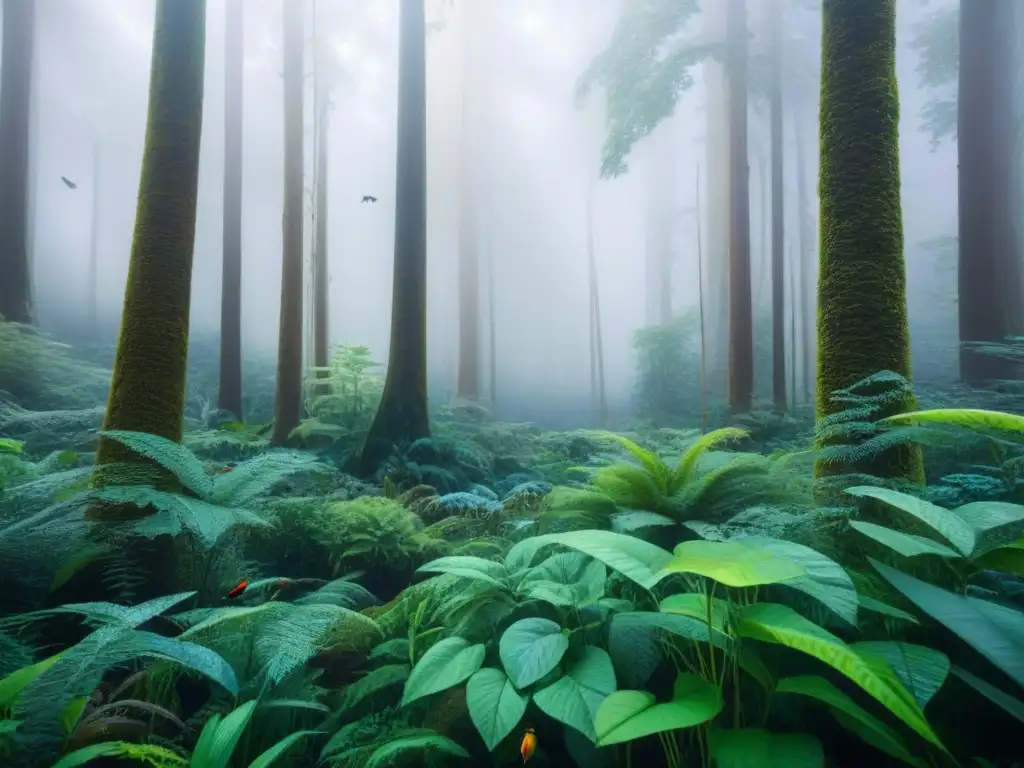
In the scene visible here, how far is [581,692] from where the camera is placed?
142 centimetres

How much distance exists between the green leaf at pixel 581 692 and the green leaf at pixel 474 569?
Answer: 0.47m

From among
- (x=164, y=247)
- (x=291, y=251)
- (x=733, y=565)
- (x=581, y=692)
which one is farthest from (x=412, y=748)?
(x=291, y=251)

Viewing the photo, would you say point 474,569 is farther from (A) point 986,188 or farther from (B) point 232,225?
(B) point 232,225

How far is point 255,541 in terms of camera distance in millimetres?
3248

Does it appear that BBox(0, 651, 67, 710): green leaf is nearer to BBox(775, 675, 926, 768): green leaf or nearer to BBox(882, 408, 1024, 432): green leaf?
BBox(775, 675, 926, 768): green leaf

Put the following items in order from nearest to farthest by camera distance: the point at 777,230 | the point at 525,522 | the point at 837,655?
the point at 837,655 → the point at 525,522 → the point at 777,230

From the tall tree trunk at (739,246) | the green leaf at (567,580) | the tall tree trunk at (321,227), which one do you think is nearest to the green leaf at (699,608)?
the green leaf at (567,580)

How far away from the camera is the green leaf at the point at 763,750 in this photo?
108 centimetres

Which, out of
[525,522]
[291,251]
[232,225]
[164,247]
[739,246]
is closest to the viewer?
[164,247]

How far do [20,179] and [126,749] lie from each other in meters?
10.1

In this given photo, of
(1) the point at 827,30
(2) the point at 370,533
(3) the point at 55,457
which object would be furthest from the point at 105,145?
(1) the point at 827,30

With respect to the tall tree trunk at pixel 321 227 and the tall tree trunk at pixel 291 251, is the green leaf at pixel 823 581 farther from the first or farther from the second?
the tall tree trunk at pixel 321 227

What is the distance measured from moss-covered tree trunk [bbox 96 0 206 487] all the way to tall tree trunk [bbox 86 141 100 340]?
693 inches

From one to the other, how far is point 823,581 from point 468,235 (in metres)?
15.6
